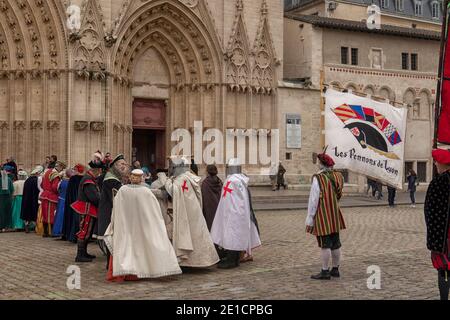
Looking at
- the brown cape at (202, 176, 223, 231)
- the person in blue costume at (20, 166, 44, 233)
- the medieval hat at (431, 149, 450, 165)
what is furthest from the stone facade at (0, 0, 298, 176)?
the medieval hat at (431, 149, 450, 165)

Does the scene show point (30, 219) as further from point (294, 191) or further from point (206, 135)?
point (294, 191)

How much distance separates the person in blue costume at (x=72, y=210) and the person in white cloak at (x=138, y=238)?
4666 mm

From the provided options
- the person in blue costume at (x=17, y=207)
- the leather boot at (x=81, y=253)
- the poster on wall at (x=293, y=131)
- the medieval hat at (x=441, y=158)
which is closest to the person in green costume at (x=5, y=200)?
the person in blue costume at (x=17, y=207)

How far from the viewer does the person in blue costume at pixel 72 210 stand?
1455cm

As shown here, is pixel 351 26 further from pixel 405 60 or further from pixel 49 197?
pixel 49 197

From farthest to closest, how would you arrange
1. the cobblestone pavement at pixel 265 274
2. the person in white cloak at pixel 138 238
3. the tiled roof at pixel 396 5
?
the tiled roof at pixel 396 5 → the person in white cloak at pixel 138 238 → the cobblestone pavement at pixel 265 274

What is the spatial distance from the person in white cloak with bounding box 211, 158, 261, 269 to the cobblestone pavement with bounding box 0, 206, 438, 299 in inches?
14.8

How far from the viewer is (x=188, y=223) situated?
1077 cm

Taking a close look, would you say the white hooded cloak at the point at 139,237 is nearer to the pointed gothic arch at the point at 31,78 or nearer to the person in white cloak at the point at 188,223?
the person in white cloak at the point at 188,223

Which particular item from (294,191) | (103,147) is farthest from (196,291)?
(294,191)

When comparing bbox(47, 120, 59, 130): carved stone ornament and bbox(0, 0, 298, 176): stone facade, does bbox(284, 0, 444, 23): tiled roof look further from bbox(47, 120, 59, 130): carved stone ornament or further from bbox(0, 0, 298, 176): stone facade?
bbox(47, 120, 59, 130): carved stone ornament

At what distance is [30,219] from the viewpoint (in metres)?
17.1

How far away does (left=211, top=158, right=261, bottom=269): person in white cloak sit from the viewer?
1123cm
